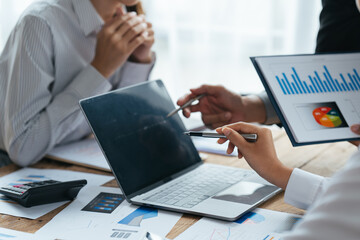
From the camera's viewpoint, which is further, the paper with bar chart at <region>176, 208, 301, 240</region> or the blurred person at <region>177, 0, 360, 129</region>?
the blurred person at <region>177, 0, 360, 129</region>

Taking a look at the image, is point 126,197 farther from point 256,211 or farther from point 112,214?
point 256,211

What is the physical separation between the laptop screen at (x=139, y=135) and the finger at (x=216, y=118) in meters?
0.23

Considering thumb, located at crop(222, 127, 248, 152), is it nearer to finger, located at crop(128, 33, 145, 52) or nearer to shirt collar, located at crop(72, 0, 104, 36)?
finger, located at crop(128, 33, 145, 52)

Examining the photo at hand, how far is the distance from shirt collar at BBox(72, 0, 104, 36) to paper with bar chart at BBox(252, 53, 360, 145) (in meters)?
0.59

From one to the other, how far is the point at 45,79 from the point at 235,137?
597 mm

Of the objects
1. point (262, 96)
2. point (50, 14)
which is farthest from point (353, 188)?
point (50, 14)

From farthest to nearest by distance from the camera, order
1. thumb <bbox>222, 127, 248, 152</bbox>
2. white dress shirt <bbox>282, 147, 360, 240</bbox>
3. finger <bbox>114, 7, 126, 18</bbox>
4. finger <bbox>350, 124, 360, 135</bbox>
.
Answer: finger <bbox>114, 7, 126, 18</bbox>
finger <bbox>350, 124, 360, 135</bbox>
thumb <bbox>222, 127, 248, 152</bbox>
white dress shirt <bbox>282, 147, 360, 240</bbox>

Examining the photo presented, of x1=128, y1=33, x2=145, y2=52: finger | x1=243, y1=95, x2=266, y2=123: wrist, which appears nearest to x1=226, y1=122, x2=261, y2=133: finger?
x1=243, y1=95, x2=266, y2=123: wrist

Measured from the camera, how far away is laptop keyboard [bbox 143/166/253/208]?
91 centimetres

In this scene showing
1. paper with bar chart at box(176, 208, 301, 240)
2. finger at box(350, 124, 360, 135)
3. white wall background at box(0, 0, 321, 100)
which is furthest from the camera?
white wall background at box(0, 0, 321, 100)

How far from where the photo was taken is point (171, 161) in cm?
107

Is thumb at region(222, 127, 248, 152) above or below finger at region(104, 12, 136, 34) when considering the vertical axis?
below

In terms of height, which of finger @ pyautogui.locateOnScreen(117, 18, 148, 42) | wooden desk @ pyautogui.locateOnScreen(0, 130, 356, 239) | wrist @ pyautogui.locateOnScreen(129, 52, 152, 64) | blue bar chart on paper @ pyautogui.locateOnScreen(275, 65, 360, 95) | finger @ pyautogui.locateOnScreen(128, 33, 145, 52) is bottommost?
wooden desk @ pyautogui.locateOnScreen(0, 130, 356, 239)

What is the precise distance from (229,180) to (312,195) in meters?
0.21
